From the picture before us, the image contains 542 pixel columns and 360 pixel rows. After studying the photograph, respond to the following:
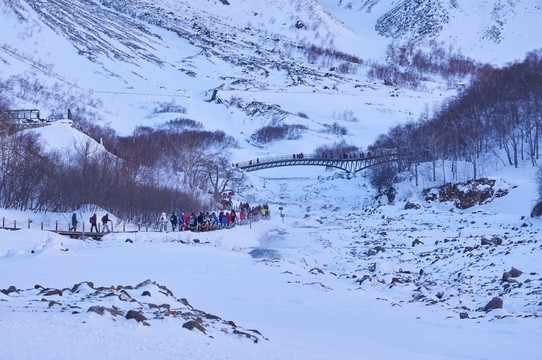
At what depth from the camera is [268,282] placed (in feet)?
52.6

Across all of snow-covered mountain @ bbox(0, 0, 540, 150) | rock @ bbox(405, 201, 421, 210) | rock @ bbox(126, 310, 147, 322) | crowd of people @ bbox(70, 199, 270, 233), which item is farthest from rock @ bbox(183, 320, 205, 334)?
snow-covered mountain @ bbox(0, 0, 540, 150)

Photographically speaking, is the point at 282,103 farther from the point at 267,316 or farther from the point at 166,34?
the point at 267,316

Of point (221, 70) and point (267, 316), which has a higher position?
point (221, 70)

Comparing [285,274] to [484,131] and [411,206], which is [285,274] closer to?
[411,206]

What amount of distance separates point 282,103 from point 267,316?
369 feet

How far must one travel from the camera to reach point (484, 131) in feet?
215

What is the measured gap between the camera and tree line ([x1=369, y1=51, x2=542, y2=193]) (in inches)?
2370

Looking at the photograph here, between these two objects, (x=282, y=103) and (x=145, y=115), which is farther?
(x=282, y=103)

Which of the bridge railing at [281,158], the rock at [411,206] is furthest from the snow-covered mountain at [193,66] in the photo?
the rock at [411,206]

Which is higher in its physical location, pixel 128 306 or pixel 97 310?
pixel 97 310

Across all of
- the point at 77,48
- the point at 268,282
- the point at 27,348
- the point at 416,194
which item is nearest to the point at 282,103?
the point at 77,48

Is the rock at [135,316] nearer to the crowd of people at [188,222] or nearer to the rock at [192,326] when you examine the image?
the rock at [192,326]

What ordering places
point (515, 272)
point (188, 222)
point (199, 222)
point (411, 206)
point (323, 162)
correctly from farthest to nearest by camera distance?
point (323, 162), point (411, 206), point (188, 222), point (199, 222), point (515, 272)

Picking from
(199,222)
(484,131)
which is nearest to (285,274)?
(199,222)
